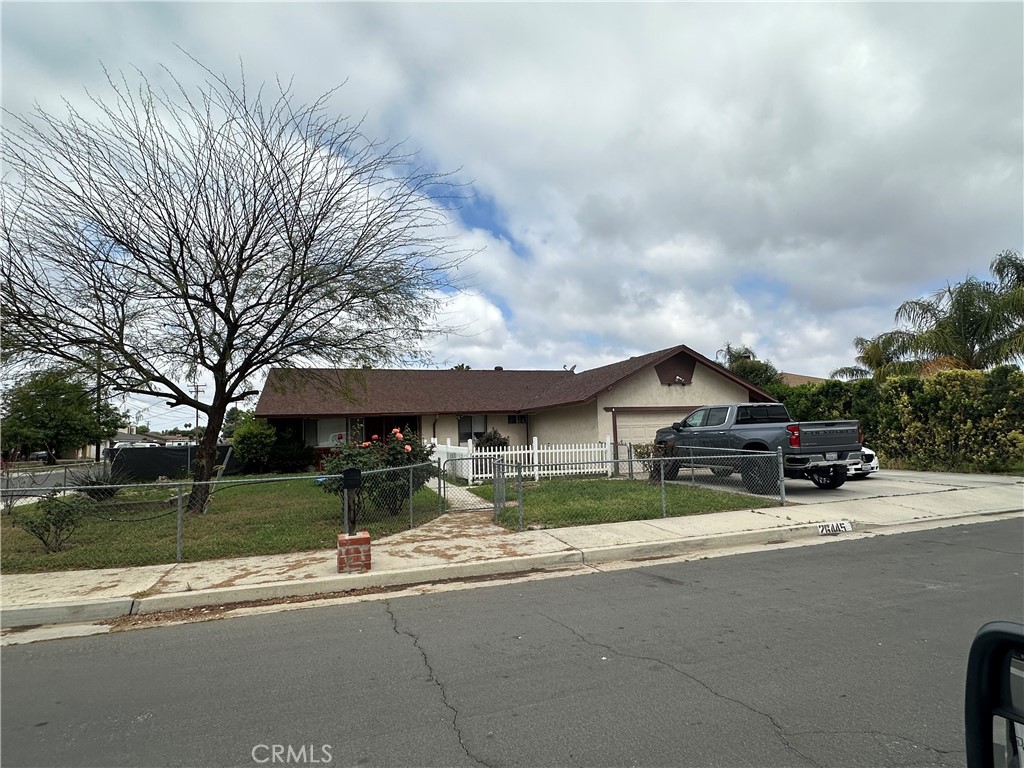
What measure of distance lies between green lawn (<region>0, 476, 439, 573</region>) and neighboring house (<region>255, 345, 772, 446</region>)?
343 cm

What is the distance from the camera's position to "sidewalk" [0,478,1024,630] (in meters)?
6.70


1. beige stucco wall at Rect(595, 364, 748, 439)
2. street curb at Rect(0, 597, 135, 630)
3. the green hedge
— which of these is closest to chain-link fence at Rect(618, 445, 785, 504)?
beige stucco wall at Rect(595, 364, 748, 439)

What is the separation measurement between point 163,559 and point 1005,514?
15020 millimetres

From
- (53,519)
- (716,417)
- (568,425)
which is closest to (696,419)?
(716,417)

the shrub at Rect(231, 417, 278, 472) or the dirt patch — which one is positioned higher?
the shrub at Rect(231, 417, 278, 472)

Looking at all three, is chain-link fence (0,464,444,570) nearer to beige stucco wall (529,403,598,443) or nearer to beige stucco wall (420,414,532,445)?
beige stucco wall (529,403,598,443)

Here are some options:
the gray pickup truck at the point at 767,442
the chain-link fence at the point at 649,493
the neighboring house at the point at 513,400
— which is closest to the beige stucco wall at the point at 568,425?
the neighboring house at the point at 513,400

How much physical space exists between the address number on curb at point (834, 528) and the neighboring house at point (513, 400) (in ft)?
32.7

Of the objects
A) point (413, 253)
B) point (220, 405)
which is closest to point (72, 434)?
point (220, 405)

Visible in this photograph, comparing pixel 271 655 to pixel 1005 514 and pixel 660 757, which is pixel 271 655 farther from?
pixel 1005 514

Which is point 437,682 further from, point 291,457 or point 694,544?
point 291,457

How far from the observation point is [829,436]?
1288cm

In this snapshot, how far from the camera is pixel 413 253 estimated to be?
13.1 metres

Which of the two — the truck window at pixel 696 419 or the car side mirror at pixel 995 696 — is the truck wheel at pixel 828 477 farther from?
the car side mirror at pixel 995 696
